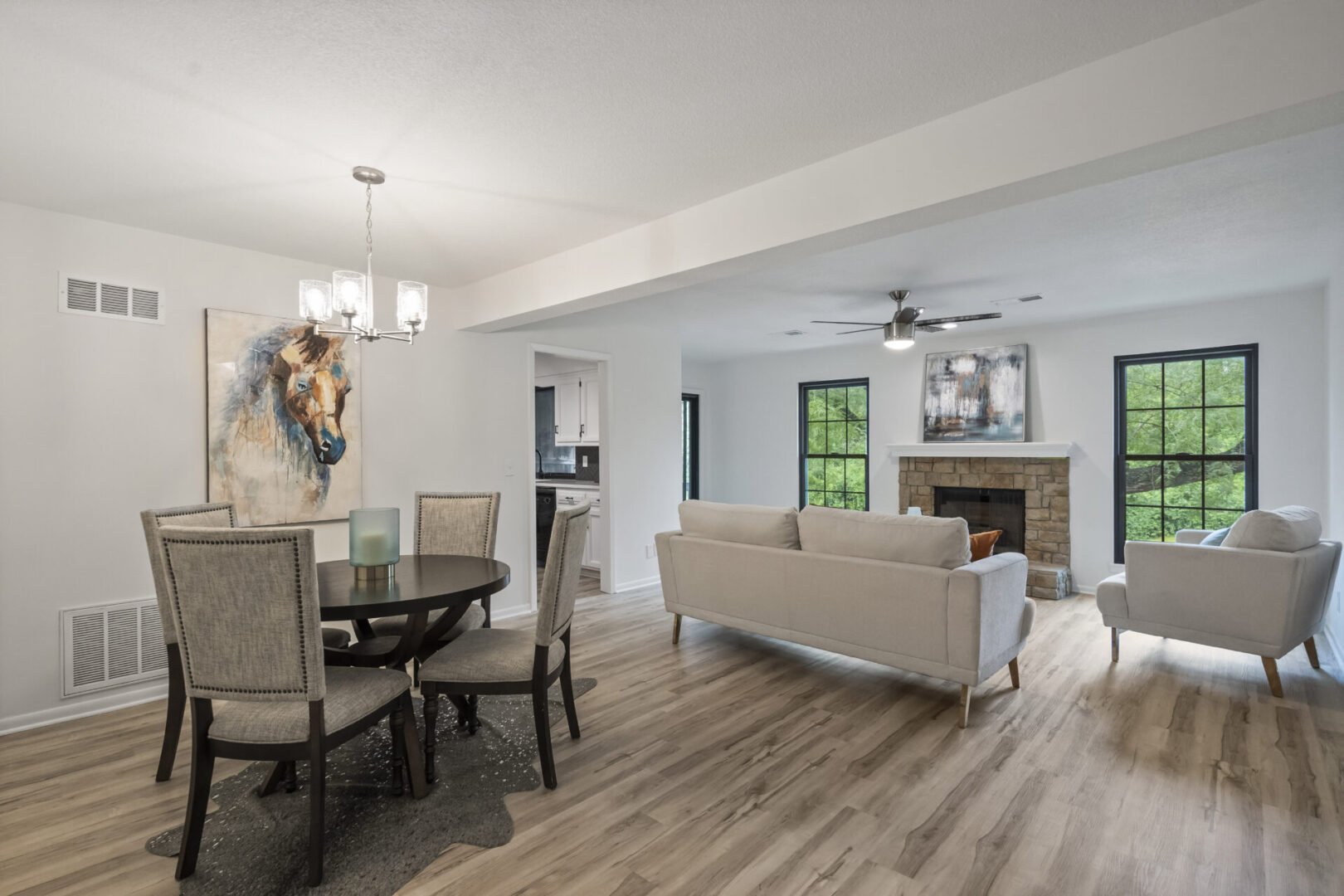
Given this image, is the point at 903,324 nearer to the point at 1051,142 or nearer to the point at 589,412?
the point at 1051,142

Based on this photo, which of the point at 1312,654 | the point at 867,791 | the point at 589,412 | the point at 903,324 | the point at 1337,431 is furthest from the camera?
the point at 589,412

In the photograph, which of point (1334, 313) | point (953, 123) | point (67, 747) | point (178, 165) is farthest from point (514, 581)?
point (1334, 313)

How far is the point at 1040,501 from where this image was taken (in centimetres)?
608

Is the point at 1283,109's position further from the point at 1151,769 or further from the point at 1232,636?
the point at 1232,636

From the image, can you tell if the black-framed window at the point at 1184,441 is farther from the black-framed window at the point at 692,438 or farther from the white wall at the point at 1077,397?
the black-framed window at the point at 692,438

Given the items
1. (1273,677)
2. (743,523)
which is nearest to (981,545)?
(743,523)

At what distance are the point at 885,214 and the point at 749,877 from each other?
2.25m

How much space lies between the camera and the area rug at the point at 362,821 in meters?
1.94

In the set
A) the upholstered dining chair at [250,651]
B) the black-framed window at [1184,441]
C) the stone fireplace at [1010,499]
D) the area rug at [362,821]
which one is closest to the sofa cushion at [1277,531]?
the black-framed window at [1184,441]

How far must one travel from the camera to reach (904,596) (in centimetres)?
322

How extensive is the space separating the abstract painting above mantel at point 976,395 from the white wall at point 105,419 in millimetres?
4787

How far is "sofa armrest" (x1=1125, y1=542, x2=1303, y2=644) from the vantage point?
3.28 metres

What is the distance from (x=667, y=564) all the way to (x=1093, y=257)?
10.4 ft

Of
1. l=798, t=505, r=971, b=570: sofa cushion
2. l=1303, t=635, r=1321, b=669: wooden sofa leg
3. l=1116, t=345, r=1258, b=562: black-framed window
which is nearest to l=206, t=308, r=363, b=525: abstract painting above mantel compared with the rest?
l=798, t=505, r=971, b=570: sofa cushion
